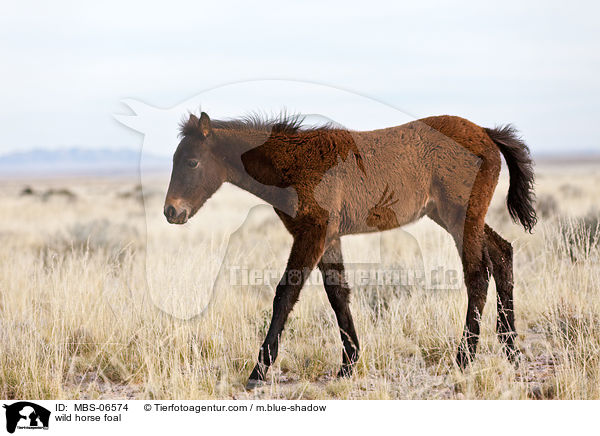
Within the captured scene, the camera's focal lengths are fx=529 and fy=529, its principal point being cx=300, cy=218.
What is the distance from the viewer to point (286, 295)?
487cm

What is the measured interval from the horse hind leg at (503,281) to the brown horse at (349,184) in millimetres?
11

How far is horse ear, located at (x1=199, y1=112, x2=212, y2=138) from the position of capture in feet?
15.8

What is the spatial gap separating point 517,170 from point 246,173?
9.92ft

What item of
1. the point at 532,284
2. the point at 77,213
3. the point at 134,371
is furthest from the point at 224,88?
the point at 77,213

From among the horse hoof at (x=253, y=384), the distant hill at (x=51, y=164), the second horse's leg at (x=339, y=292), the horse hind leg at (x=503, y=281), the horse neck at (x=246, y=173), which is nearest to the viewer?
the horse hoof at (x=253, y=384)

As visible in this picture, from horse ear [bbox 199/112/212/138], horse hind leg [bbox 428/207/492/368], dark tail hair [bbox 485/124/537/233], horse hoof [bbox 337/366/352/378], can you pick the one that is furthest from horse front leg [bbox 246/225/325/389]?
dark tail hair [bbox 485/124/537/233]

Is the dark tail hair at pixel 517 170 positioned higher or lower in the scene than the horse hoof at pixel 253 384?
higher

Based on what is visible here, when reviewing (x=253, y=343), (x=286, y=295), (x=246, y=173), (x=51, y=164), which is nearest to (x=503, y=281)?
(x=286, y=295)

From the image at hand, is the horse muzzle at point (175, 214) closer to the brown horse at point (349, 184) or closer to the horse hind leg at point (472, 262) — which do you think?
the brown horse at point (349, 184)

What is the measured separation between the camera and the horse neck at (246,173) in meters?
5.07

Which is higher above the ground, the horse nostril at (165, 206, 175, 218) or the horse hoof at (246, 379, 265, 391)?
the horse nostril at (165, 206, 175, 218)

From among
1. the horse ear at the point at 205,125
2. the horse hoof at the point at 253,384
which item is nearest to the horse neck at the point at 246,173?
the horse ear at the point at 205,125

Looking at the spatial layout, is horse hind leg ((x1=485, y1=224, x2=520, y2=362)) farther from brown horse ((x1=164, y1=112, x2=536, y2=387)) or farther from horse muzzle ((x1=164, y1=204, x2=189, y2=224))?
horse muzzle ((x1=164, y1=204, x2=189, y2=224))
